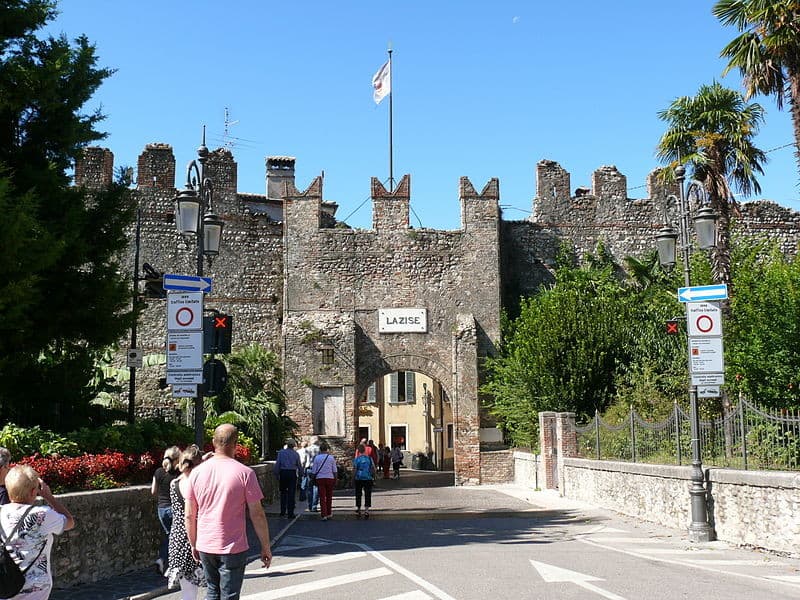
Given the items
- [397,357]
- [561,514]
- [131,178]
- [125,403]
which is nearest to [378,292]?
[397,357]

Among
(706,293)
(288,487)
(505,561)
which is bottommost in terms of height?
(505,561)

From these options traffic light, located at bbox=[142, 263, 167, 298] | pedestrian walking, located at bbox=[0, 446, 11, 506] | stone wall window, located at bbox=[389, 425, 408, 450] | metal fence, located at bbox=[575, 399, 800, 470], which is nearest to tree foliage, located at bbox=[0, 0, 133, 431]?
pedestrian walking, located at bbox=[0, 446, 11, 506]

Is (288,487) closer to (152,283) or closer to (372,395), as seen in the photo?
(152,283)

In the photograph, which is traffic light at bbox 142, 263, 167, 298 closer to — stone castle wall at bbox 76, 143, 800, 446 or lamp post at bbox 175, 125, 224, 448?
stone castle wall at bbox 76, 143, 800, 446

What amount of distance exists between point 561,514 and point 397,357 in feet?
38.4

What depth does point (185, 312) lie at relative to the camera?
37.4 ft

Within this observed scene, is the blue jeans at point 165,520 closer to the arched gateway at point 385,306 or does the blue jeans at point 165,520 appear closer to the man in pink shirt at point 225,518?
the man in pink shirt at point 225,518

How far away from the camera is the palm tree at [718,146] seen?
66.0 ft

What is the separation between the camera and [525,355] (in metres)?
24.6

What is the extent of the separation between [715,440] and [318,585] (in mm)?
7678

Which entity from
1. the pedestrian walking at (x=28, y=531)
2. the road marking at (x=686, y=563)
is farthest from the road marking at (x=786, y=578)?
the pedestrian walking at (x=28, y=531)

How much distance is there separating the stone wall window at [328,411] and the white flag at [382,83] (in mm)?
11125

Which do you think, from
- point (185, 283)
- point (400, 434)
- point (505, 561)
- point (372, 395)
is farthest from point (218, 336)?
point (400, 434)

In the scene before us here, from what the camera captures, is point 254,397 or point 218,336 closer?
point 218,336
